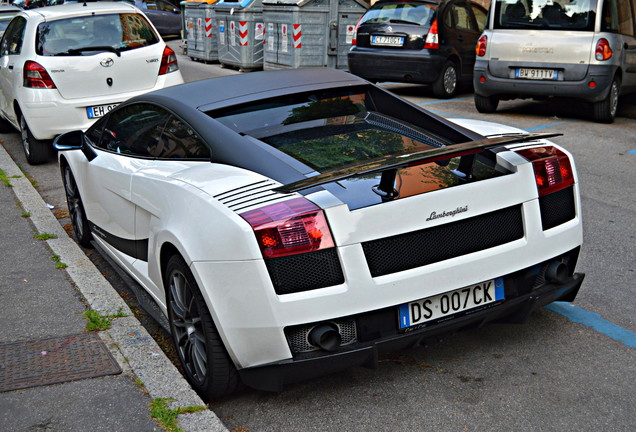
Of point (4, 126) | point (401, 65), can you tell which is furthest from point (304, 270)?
point (401, 65)

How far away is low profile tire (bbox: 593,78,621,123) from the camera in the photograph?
11.3 meters

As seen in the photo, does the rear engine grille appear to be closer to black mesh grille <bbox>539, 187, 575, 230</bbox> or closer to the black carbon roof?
black mesh grille <bbox>539, 187, 575, 230</bbox>

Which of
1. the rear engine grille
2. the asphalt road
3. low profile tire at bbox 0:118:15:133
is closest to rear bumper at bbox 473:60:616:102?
the asphalt road

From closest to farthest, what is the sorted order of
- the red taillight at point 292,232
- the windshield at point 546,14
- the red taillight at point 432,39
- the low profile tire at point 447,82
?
the red taillight at point 292,232, the windshield at point 546,14, the red taillight at point 432,39, the low profile tire at point 447,82

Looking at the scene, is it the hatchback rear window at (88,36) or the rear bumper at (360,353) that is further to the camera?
the hatchback rear window at (88,36)

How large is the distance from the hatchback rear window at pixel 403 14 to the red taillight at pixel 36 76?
672cm

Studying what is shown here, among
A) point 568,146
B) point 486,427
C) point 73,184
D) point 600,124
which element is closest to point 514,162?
point 486,427

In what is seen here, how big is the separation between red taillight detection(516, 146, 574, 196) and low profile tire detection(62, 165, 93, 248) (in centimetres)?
331

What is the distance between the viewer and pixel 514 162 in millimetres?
3824

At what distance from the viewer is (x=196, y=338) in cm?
378

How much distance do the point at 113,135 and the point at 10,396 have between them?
2.06 m

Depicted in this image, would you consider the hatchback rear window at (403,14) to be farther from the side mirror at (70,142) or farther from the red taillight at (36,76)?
the side mirror at (70,142)

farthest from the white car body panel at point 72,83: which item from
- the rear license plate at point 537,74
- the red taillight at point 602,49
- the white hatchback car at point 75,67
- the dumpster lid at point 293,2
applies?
the dumpster lid at point 293,2

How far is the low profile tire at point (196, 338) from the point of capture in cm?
358
